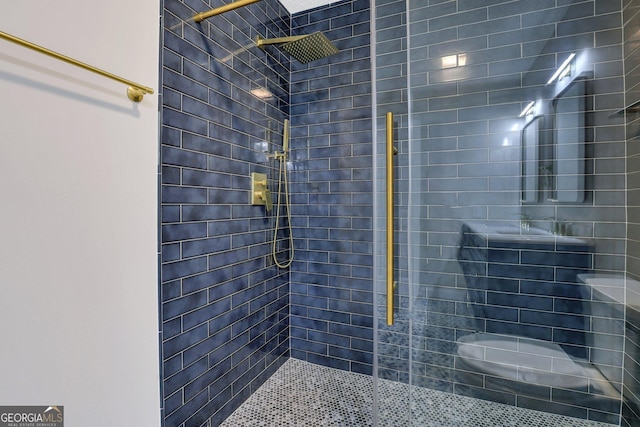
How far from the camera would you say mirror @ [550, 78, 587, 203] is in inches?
63.6

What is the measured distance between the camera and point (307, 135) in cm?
224

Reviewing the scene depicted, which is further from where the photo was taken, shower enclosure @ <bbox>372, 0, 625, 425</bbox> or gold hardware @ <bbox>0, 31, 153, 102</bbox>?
shower enclosure @ <bbox>372, 0, 625, 425</bbox>

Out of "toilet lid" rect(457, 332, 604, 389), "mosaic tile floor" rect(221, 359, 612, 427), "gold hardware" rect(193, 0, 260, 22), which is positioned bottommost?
"mosaic tile floor" rect(221, 359, 612, 427)

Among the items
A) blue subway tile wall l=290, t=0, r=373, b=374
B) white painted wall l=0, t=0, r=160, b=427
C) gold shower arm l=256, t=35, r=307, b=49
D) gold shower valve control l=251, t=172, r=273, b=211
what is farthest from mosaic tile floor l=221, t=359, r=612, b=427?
gold shower arm l=256, t=35, r=307, b=49

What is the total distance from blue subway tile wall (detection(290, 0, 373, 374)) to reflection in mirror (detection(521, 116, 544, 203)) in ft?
3.11

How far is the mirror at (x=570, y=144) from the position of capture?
1.62 metres

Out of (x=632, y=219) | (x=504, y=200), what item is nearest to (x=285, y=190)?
(x=504, y=200)

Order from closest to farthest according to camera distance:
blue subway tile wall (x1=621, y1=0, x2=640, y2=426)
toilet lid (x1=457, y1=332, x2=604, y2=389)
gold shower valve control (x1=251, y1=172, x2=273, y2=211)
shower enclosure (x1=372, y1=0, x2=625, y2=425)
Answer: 1. blue subway tile wall (x1=621, y1=0, x2=640, y2=426)
2. shower enclosure (x1=372, y1=0, x2=625, y2=425)
3. toilet lid (x1=457, y1=332, x2=604, y2=389)
4. gold shower valve control (x1=251, y1=172, x2=273, y2=211)

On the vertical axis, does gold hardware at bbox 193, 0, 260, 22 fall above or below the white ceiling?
below

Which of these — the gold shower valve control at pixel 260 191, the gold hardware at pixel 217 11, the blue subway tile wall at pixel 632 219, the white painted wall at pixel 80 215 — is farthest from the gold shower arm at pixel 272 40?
the blue subway tile wall at pixel 632 219

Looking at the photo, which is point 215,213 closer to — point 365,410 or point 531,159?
point 365,410

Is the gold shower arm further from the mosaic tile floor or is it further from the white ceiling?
the mosaic tile floor

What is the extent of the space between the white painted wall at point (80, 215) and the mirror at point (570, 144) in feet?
7.08

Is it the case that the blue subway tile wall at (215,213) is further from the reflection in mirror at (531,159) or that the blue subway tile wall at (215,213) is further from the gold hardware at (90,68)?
the reflection in mirror at (531,159)
